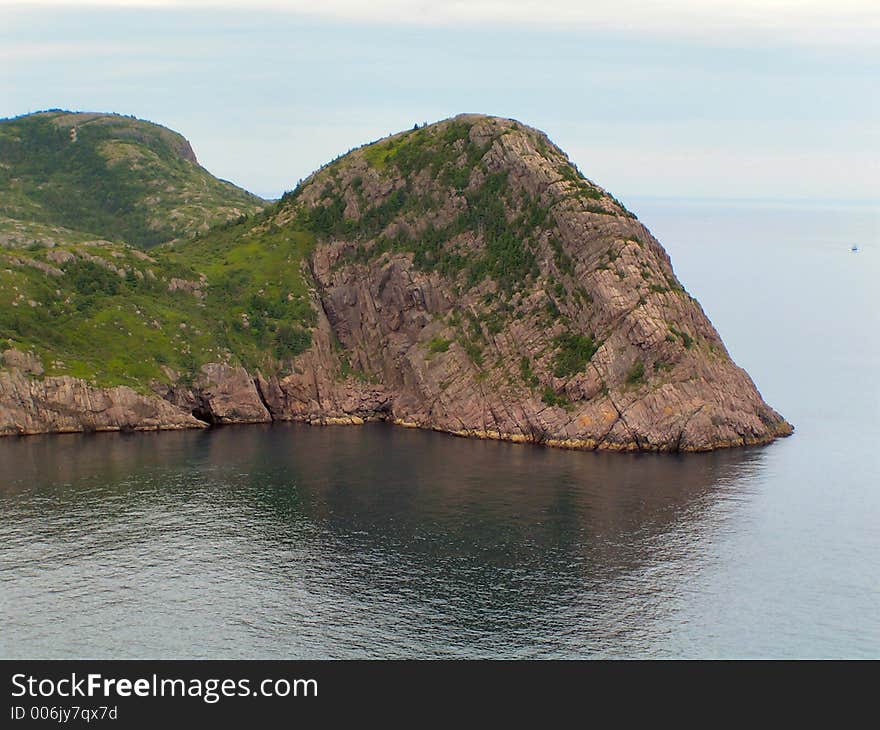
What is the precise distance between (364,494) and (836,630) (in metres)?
80.7

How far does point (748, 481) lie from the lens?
200 m

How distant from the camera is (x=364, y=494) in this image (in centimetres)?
18725

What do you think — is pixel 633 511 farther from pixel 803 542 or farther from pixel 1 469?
pixel 1 469

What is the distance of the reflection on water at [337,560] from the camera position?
129750 millimetres

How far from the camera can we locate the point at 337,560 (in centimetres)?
15450

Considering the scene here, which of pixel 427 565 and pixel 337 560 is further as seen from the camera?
pixel 337 560

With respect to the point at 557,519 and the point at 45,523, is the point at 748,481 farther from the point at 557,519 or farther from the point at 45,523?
the point at 45,523

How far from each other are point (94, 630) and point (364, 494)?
64366 millimetres

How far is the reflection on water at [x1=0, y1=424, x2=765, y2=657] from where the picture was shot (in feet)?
426

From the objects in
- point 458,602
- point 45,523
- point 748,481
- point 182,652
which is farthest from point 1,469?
point 748,481
